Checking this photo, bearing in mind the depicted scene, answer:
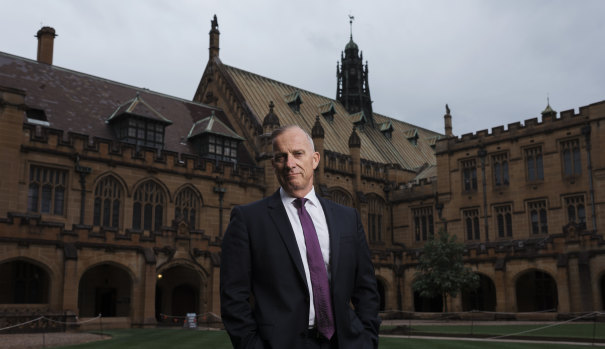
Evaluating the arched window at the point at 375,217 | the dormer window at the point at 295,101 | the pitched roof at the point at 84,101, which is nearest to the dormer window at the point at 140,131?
the pitched roof at the point at 84,101

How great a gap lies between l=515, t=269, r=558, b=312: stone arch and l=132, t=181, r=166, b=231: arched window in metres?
20.4

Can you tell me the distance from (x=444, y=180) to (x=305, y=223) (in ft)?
129

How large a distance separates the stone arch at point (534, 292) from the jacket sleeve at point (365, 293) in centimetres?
3324

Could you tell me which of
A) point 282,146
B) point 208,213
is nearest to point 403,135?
point 208,213

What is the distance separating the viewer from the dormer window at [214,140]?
3575cm

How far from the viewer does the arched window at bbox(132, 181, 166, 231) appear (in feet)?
104

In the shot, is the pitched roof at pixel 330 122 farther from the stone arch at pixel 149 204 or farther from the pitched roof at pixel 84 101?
the stone arch at pixel 149 204

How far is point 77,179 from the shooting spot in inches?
1158

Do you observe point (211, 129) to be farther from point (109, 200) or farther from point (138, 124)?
point (109, 200)

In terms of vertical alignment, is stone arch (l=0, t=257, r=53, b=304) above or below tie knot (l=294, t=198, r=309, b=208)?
below

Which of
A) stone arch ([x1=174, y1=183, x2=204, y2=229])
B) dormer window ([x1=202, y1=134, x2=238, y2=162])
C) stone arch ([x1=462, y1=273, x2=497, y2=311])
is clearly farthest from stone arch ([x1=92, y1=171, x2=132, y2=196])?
stone arch ([x1=462, y1=273, x2=497, y2=311])

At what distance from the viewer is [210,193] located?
34.5m

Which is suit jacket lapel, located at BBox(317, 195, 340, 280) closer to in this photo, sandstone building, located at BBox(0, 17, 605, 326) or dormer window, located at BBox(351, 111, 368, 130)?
sandstone building, located at BBox(0, 17, 605, 326)

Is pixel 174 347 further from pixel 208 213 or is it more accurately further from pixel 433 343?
pixel 208 213
